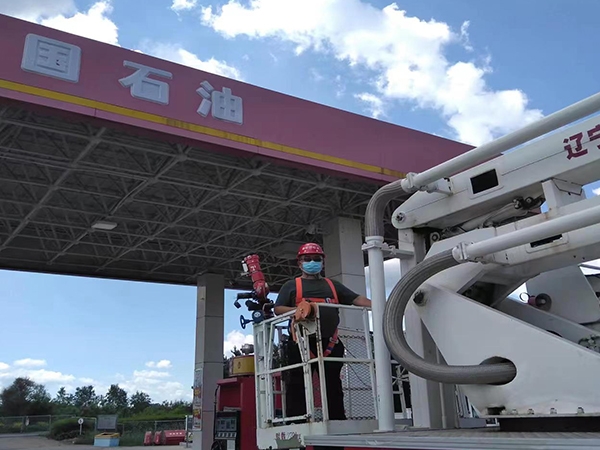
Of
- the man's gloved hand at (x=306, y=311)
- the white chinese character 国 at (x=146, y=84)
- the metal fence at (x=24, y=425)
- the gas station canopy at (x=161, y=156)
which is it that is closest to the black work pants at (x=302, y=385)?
the man's gloved hand at (x=306, y=311)

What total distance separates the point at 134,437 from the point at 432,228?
28133mm

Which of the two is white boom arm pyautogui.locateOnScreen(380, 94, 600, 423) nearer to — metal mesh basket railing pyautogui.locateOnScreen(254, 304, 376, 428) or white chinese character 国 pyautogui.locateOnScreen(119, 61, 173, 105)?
metal mesh basket railing pyautogui.locateOnScreen(254, 304, 376, 428)

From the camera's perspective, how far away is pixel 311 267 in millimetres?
5203

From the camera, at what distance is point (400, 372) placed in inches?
204

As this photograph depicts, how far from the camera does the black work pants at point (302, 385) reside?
454cm

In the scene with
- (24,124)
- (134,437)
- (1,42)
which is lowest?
(134,437)

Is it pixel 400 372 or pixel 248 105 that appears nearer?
pixel 400 372

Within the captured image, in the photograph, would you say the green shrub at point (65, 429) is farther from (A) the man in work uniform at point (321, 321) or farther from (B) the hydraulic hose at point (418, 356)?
(B) the hydraulic hose at point (418, 356)

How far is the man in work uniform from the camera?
4.57 metres

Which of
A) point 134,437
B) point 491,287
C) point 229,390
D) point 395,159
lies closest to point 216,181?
point 395,159

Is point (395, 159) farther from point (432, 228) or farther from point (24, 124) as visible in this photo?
point (432, 228)

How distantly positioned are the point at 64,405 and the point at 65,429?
31.8 meters

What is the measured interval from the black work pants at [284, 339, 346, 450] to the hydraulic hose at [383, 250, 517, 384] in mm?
807

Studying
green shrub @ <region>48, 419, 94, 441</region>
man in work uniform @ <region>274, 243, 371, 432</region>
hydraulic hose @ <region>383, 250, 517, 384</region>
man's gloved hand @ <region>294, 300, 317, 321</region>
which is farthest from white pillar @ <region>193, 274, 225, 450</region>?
green shrub @ <region>48, 419, 94, 441</region>
